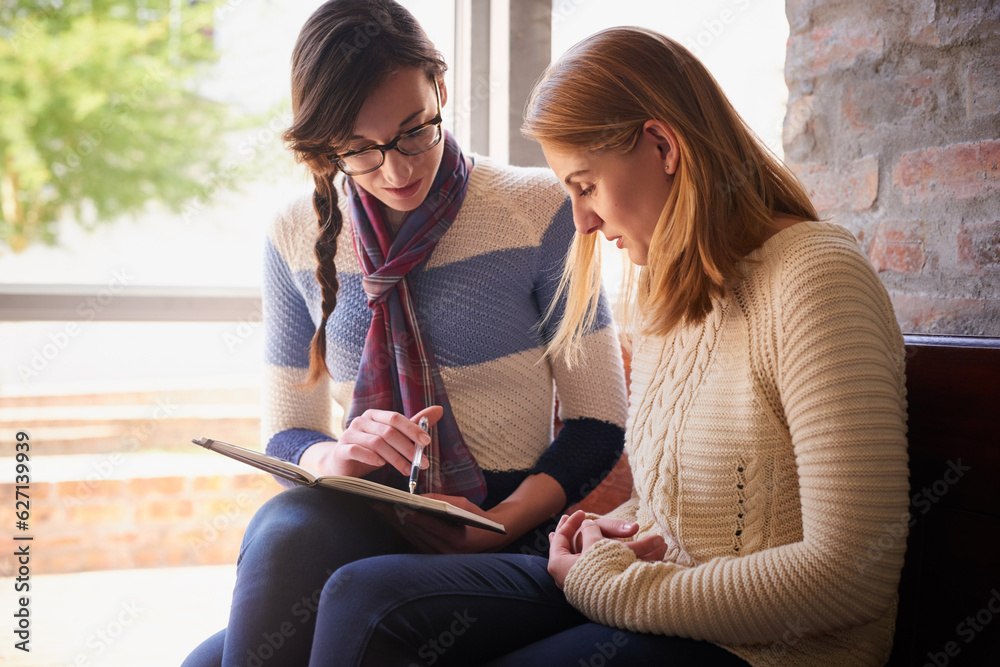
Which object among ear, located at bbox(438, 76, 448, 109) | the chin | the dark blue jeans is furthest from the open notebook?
ear, located at bbox(438, 76, 448, 109)

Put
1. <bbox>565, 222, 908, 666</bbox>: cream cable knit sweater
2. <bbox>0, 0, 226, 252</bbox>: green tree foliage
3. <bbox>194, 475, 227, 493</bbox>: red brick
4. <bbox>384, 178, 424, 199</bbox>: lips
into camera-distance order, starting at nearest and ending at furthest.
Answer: <bbox>565, 222, 908, 666</bbox>: cream cable knit sweater → <bbox>384, 178, 424, 199</bbox>: lips → <bbox>194, 475, 227, 493</bbox>: red brick → <bbox>0, 0, 226, 252</bbox>: green tree foliage

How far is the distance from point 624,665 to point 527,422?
52 cm

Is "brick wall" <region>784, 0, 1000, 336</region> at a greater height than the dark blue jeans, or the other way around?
"brick wall" <region>784, 0, 1000, 336</region>

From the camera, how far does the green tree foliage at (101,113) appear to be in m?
2.68

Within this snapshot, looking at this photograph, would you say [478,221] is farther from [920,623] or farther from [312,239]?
[920,623]

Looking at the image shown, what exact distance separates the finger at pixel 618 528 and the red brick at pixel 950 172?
0.76m

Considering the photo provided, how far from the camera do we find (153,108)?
281 centimetres

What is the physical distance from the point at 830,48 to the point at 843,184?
0.26m

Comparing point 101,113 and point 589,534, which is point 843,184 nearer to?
point 589,534

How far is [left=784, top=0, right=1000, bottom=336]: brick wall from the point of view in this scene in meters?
1.16

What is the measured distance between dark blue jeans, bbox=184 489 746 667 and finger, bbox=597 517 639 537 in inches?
3.9

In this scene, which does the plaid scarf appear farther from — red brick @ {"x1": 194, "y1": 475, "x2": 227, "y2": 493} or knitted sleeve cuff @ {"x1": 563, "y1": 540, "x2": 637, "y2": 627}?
red brick @ {"x1": 194, "y1": 475, "x2": 227, "y2": 493}

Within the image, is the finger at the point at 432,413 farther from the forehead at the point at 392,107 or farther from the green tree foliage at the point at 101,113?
the green tree foliage at the point at 101,113

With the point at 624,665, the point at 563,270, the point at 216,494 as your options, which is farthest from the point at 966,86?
the point at 216,494
